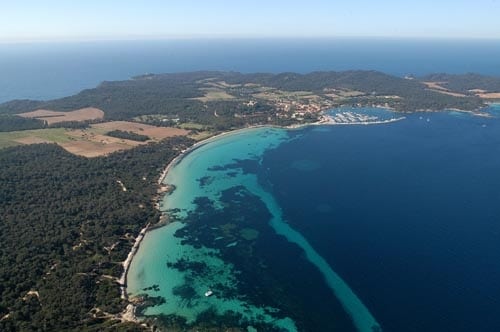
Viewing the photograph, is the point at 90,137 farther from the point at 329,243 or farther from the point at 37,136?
the point at 329,243

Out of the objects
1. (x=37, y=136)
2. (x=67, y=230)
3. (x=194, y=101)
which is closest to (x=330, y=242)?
(x=67, y=230)

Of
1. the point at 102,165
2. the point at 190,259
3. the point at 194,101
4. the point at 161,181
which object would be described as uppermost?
the point at 102,165

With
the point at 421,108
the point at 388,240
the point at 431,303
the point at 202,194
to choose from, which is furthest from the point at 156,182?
the point at 421,108

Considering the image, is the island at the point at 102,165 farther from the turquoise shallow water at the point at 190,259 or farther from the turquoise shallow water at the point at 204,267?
the turquoise shallow water at the point at 204,267

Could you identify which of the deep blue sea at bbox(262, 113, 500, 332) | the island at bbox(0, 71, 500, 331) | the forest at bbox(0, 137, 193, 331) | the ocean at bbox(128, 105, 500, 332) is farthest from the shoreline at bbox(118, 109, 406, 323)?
the deep blue sea at bbox(262, 113, 500, 332)

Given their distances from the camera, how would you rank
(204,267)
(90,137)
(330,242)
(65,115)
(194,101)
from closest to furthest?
(204,267) < (330,242) < (90,137) < (65,115) < (194,101)

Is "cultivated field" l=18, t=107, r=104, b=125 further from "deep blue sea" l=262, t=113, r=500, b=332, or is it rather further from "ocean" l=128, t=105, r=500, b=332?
"deep blue sea" l=262, t=113, r=500, b=332
